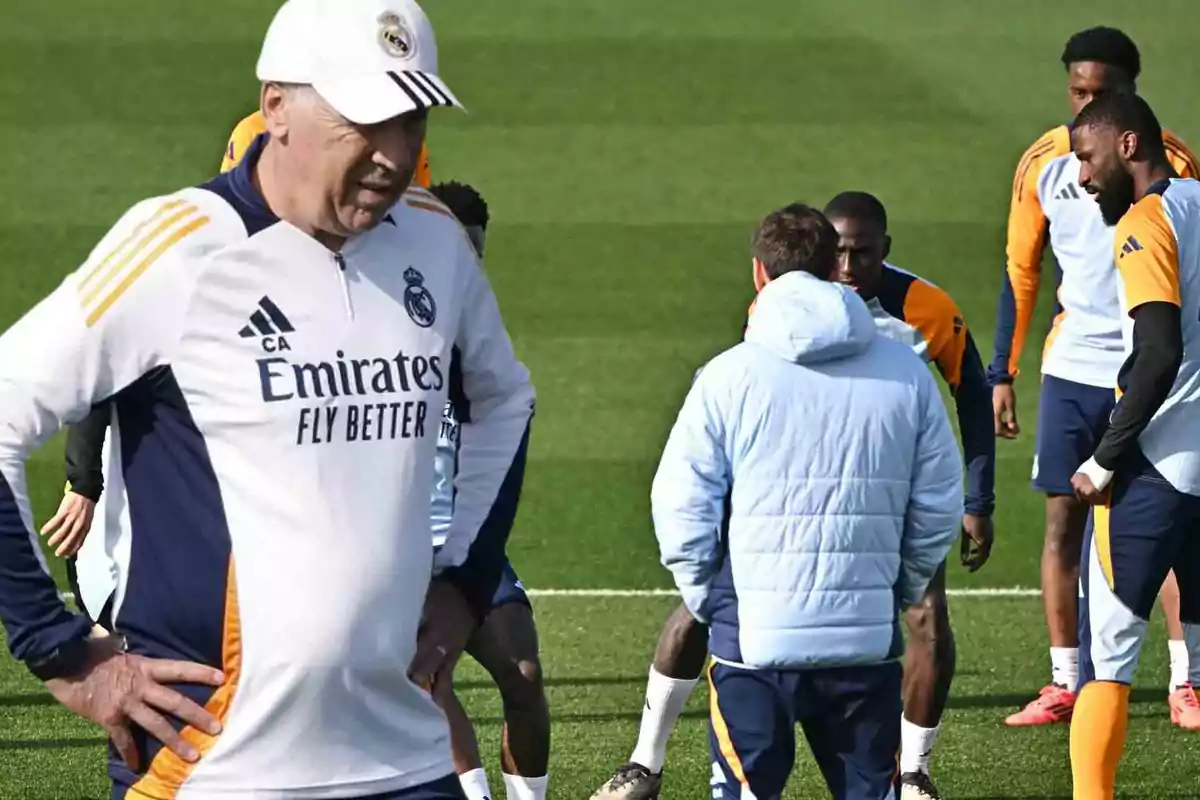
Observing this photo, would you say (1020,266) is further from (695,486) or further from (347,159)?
(347,159)

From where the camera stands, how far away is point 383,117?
3502mm

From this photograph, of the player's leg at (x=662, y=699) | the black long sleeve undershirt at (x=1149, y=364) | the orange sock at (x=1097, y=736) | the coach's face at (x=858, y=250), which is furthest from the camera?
the player's leg at (x=662, y=699)

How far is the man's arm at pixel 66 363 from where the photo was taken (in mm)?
3514

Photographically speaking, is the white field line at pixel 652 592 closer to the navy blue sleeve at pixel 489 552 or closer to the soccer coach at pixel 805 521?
the soccer coach at pixel 805 521

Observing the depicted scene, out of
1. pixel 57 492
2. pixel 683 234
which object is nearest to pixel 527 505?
pixel 57 492

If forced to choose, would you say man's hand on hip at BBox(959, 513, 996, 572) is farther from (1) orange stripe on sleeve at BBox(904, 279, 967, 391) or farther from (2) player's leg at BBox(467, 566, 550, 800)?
(2) player's leg at BBox(467, 566, 550, 800)

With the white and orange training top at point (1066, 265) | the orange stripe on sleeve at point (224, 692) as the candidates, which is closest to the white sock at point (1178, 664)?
the white and orange training top at point (1066, 265)

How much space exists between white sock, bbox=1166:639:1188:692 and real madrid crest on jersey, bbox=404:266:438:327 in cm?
537

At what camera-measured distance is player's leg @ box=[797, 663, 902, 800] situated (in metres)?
5.46

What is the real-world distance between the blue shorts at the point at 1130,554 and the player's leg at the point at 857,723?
1.19 m

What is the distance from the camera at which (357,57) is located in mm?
3574

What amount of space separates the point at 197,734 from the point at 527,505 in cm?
906

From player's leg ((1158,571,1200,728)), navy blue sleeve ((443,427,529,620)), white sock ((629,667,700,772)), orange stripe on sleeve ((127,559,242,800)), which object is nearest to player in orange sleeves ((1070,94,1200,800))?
white sock ((629,667,700,772))

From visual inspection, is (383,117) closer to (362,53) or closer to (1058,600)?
(362,53)
